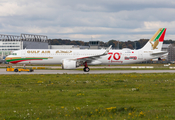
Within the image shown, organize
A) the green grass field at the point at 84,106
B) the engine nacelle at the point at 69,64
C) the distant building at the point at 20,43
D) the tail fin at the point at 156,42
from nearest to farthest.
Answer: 1. the green grass field at the point at 84,106
2. the engine nacelle at the point at 69,64
3. the tail fin at the point at 156,42
4. the distant building at the point at 20,43

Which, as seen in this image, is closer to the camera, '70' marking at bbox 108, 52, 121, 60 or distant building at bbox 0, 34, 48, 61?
'70' marking at bbox 108, 52, 121, 60

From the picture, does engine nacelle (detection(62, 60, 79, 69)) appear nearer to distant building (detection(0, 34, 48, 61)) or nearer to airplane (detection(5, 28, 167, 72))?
airplane (detection(5, 28, 167, 72))

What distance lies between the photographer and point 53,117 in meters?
10.7

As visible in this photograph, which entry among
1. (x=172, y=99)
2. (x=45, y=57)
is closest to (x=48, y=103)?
(x=172, y=99)

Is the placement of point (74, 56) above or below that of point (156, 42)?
below

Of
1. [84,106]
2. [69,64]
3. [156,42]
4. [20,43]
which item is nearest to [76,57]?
[69,64]

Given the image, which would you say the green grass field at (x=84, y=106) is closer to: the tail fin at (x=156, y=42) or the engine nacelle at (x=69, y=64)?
the engine nacelle at (x=69, y=64)

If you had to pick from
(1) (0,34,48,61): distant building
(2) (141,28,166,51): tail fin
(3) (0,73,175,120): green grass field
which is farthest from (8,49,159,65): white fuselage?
(1) (0,34,48,61): distant building

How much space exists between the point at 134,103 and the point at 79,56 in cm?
3055

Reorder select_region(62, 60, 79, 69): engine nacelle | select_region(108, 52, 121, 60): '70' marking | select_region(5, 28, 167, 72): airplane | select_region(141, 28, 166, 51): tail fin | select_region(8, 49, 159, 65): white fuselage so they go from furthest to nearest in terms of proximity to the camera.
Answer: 1. select_region(141, 28, 166, 51): tail fin
2. select_region(108, 52, 121, 60): '70' marking
3. select_region(8, 49, 159, 65): white fuselage
4. select_region(5, 28, 167, 72): airplane
5. select_region(62, 60, 79, 69): engine nacelle

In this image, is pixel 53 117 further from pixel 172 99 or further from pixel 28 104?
pixel 172 99

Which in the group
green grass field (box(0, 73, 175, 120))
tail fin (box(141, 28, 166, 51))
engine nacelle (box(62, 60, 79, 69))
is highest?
tail fin (box(141, 28, 166, 51))

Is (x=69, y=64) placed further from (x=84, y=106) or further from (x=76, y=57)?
(x=84, y=106)

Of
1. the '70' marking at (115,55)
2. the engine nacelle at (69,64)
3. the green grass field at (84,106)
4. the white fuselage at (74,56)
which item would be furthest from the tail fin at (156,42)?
the green grass field at (84,106)
